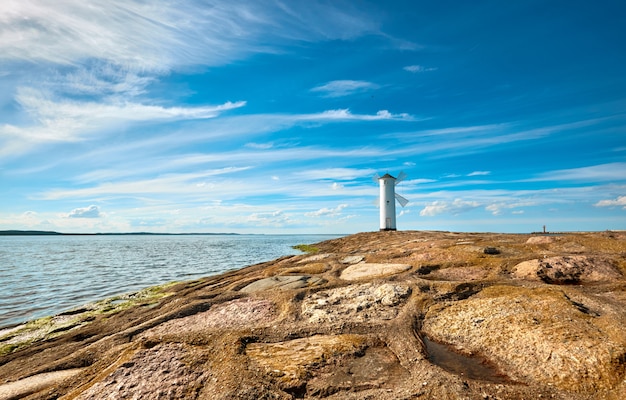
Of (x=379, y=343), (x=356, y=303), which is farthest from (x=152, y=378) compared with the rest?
(x=356, y=303)

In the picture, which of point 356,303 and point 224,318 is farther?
point 356,303

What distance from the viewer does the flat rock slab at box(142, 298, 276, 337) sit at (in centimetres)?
541

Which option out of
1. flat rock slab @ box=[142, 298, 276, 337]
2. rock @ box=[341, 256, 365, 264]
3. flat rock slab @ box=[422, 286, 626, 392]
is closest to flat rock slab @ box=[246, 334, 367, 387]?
flat rock slab @ box=[142, 298, 276, 337]

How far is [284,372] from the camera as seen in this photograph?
3.74 metres

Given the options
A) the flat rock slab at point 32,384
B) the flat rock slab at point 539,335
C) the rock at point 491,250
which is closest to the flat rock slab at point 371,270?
the rock at point 491,250

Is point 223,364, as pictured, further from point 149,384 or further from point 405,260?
point 405,260

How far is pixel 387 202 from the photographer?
40.8m

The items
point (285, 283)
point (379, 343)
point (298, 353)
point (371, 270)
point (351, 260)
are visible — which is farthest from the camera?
point (351, 260)

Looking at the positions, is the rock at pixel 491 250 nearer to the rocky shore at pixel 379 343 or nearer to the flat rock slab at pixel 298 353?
Answer: the rocky shore at pixel 379 343

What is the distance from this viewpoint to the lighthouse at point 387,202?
131 feet

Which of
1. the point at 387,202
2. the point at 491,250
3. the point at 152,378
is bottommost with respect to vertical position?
the point at 152,378

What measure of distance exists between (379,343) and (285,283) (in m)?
3.62

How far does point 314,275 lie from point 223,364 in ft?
15.7

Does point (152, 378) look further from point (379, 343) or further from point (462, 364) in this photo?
point (462, 364)
